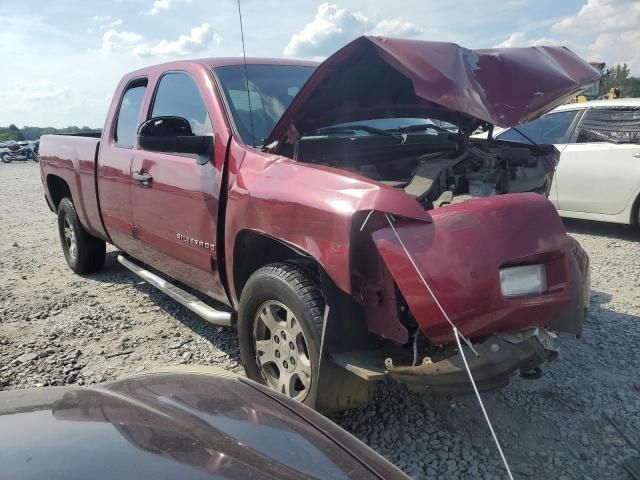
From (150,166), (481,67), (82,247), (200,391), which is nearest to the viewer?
(200,391)

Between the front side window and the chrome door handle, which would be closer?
the chrome door handle

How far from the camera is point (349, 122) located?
12.0 feet

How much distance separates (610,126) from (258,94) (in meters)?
4.87

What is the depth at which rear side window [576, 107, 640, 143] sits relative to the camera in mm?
6277

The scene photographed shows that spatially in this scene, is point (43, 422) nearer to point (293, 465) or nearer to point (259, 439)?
point (259, 439)

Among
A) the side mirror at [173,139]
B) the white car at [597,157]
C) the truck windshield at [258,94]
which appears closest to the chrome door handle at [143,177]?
the side mirror at [173,139]

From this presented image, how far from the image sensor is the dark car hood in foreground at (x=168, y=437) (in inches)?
52.7

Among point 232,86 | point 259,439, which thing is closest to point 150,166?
point 232,86

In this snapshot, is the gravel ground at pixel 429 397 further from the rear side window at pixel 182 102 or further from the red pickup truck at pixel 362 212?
the rear side window at pixel 182 102

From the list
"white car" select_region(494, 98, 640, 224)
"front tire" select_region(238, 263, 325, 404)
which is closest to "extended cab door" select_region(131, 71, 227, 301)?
"front tire" select_region(238, 263, 325, 404)

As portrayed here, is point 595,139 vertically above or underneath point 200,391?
above

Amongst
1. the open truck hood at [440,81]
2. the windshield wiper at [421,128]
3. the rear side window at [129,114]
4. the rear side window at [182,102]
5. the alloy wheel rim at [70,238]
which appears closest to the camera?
the open truck hood at [440,81]

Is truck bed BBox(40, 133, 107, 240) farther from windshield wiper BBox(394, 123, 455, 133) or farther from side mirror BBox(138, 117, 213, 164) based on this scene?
windshield wiper BBox(394, 123, 455, 133)

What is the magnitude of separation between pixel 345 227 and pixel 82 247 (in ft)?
14.0
